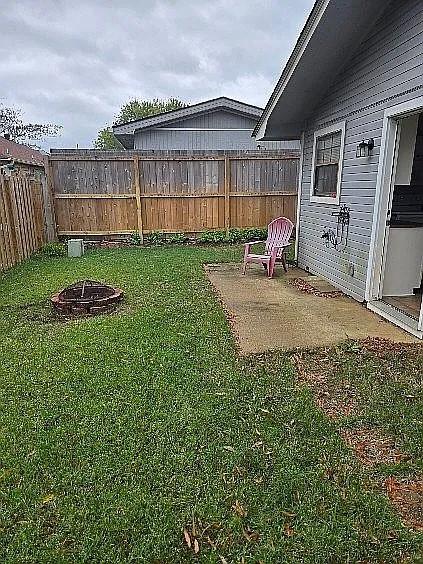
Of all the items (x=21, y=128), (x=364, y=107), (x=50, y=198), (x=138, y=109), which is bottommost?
(x=50, y=198)

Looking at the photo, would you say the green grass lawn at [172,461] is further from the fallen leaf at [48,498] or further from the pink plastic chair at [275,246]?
the pink plastic chair at [275,246]

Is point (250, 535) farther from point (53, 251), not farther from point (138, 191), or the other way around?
point (138, 191)

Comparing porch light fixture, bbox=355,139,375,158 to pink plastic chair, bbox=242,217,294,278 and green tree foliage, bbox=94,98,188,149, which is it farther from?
green tree foliage, bbox=94,98,188,149

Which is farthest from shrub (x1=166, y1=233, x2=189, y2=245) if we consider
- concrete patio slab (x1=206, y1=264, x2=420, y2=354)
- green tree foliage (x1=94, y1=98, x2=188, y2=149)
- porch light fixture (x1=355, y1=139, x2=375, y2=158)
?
green tree foliage (x1=94, y1=98, x2=188, y2=149)

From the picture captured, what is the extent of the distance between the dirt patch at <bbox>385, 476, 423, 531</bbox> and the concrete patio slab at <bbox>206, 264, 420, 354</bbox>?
1558mm

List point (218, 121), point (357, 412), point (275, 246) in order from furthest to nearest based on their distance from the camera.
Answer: point (218, 121)
point (275, 246)
point (357, 412)

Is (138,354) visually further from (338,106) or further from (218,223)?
(218,223)

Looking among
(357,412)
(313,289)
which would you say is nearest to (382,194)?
(313,289)

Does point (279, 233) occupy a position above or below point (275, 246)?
above

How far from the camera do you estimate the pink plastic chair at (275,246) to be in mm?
6008

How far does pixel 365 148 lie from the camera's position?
4.45 meters

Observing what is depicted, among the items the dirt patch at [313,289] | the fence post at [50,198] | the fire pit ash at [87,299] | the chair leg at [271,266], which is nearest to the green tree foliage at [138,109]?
the fence post at [50,198]

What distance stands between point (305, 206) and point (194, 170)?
3.52m

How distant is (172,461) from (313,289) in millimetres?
3765
